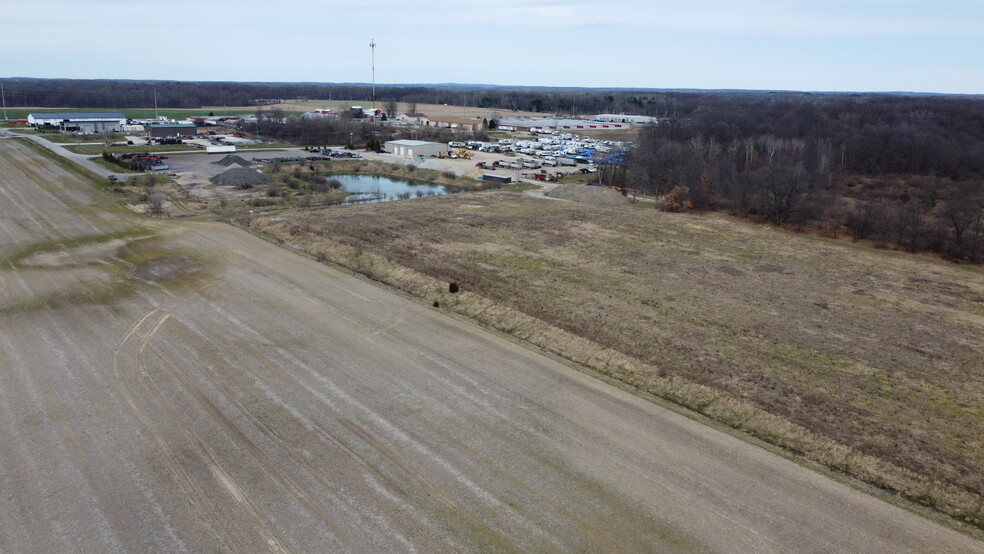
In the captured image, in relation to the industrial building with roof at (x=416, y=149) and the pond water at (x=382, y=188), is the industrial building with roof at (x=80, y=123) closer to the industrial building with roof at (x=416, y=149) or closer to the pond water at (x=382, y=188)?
the industrial building with roof at (x=416, y=149)

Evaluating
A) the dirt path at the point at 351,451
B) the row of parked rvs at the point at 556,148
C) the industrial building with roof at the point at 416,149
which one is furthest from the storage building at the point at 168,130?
the dirt path at the point at 351,451

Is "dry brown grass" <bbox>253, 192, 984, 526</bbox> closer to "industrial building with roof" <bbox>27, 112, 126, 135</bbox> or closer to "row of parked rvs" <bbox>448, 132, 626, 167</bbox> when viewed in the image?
"row of parked rvs" <bbox>448, 132, 626, 167</bbox>

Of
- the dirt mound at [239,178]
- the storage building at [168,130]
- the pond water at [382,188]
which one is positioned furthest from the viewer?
the storage building at [168,130]

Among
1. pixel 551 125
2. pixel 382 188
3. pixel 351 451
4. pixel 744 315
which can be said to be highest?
pixel 551 125

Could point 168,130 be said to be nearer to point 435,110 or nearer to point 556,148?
point 556,148

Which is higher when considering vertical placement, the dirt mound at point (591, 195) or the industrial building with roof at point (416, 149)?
the industrial building with roof at point (416, 149)

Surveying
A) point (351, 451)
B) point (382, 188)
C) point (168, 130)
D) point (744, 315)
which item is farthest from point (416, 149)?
point (351, 451)
